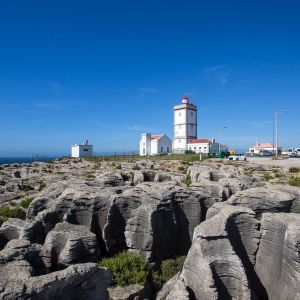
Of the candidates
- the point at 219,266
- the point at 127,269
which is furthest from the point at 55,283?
the point at 219,266

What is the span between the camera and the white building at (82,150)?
11088 cm

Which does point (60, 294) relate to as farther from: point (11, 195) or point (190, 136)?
point (190, 136)

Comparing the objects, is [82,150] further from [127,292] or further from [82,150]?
[127,292]

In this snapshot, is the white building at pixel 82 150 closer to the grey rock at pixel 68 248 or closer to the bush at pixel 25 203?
the bush at pixel 25 203

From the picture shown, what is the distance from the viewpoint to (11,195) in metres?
30.2

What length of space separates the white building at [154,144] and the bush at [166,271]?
9848 centimetres

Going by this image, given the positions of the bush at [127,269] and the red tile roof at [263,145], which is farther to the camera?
the red tile roof at [263,145]

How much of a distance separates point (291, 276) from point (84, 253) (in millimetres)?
7901

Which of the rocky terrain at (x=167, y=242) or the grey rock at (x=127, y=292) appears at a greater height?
the rocky terrain at (x=167, y=242)

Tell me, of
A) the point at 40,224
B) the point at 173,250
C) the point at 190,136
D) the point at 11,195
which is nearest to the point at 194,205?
the point at 173,250

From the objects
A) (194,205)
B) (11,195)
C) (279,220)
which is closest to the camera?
(279,220)

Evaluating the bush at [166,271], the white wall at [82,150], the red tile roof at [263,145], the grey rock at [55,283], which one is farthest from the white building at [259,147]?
the grey rock at [55,283]

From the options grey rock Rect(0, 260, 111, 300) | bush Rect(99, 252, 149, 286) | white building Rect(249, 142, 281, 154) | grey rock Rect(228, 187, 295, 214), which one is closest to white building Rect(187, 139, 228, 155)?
white building Rect(249, 142, 281, 154)

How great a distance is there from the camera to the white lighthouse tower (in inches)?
4483
